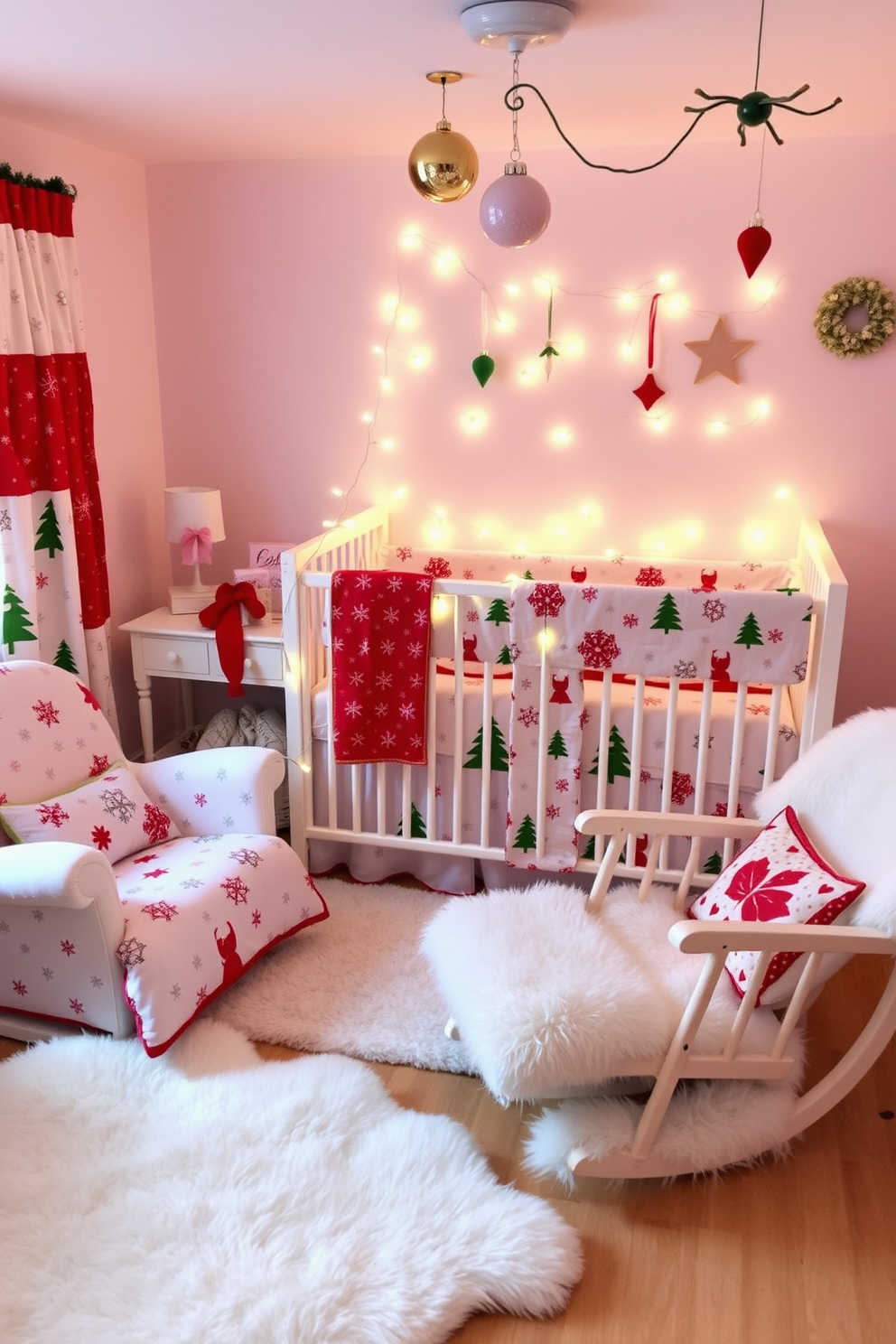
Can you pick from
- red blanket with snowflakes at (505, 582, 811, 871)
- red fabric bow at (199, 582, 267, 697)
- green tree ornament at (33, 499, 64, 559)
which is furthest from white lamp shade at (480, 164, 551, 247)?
green tree ornament at (33, 499, 64, 559)

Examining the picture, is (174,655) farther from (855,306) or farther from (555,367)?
(855,306)

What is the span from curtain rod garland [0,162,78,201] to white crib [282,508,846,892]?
1.11 m

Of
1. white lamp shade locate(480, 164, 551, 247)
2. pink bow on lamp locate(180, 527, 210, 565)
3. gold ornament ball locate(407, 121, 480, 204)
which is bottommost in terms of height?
pink bow on lamp locate(180, 527, 210, 565)

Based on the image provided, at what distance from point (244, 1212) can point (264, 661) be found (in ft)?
5.29

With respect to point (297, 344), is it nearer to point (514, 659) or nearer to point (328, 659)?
point (328, 659)

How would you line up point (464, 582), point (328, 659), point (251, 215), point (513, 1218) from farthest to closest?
point (251, 215)
point (328, 659)
point (464, 582)
point (513, 1218)

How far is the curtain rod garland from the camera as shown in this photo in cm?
261

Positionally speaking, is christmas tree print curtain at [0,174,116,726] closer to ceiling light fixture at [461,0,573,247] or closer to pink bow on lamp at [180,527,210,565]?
pink bow on lamp at [180,527,210,565]

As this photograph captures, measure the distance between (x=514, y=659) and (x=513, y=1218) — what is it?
4.29 ft

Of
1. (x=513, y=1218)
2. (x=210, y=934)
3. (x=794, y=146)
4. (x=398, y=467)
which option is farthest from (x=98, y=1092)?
(x=794, y=146)

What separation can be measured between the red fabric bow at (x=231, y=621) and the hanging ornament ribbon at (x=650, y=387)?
129 centimetres

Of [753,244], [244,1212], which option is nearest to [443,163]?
[753,244]

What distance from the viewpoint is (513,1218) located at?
70.8 inches

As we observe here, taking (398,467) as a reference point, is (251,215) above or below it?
above
